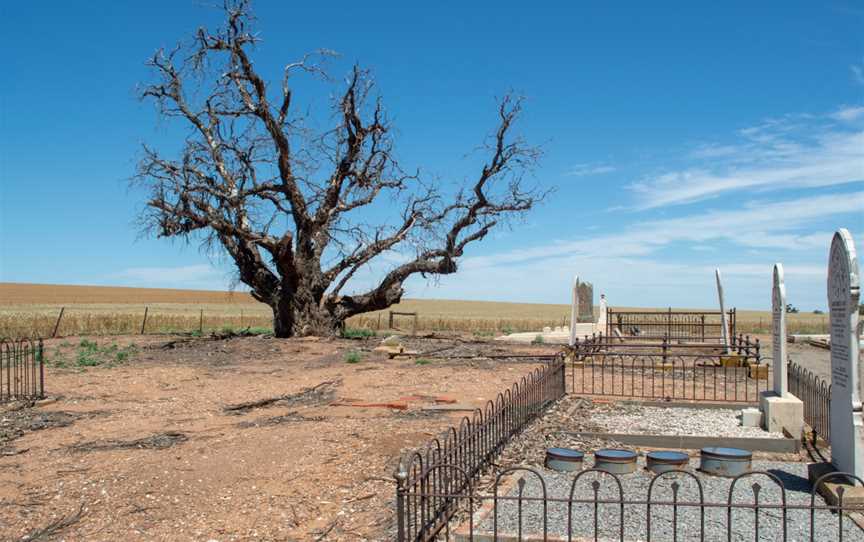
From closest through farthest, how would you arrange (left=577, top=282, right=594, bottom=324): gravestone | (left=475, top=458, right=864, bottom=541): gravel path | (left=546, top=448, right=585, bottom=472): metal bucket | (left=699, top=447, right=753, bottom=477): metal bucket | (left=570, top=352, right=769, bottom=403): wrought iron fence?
(left=475, top=458, right=864, bottom=541): gravel path, (left=699, top=447, right=753, bottom=477): metal bucket, (left=546, top=448, right=585, bottom=472): metal bucket, (left=570, top=352, right=769, bottom=403): wrought iron fence, (left=577, top=282, right=594, bottom=324): gravestone

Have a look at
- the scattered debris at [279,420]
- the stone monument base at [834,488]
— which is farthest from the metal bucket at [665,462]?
the scattered debris at [279,420]

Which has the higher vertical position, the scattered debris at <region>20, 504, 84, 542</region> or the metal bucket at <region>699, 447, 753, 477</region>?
the metal bucket at <region>699, 447, 753, 477</region>

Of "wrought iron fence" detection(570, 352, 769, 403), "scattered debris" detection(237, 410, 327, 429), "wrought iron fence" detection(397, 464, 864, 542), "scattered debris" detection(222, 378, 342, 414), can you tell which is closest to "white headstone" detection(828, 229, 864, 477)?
"wrought iron fence" detection(397, 464, 864, 542)

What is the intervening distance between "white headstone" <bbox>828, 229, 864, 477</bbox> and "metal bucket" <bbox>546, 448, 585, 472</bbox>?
8.25 feet

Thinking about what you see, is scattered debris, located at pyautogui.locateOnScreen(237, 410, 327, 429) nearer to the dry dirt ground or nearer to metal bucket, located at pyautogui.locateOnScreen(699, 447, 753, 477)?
the dry dirt ground

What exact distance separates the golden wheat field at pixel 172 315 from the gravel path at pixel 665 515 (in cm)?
2051

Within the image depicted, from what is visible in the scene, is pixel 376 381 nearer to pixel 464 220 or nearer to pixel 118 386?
pixel 118 386

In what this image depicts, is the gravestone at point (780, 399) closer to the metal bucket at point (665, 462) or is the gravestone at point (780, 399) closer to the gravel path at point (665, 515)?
the gravel path at point (665, 515)

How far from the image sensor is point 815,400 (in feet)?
34.9

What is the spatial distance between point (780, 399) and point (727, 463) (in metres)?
3.23

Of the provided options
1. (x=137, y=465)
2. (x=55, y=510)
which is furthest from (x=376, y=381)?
(x=55, y=510)

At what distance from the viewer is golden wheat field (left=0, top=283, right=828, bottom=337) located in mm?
35884

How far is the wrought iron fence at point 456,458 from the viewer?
18.8 feet

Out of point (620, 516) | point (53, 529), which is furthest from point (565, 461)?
point (53, 529)
